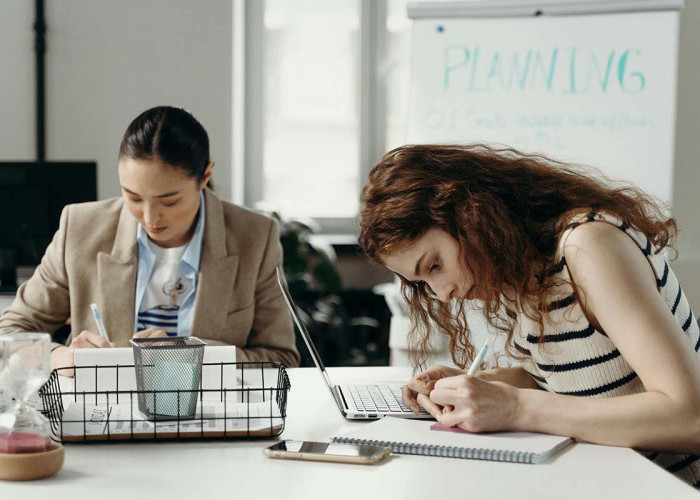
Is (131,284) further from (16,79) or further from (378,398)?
(16,79)

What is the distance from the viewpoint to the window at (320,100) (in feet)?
13.4

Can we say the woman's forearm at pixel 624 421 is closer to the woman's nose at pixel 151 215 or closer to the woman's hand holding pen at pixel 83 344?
the woman's hand holding pen at pixel 83 344

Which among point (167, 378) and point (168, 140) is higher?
point (168, 140)

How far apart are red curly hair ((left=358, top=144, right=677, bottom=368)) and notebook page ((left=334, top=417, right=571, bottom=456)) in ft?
0.74

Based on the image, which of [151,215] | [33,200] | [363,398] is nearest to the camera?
[363,398]

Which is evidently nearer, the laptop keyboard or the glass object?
the glass object

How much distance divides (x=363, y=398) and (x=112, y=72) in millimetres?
2528

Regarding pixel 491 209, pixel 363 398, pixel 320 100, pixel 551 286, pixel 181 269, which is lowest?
pixel 363 398

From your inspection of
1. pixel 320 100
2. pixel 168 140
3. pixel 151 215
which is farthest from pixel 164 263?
pixel 320 100

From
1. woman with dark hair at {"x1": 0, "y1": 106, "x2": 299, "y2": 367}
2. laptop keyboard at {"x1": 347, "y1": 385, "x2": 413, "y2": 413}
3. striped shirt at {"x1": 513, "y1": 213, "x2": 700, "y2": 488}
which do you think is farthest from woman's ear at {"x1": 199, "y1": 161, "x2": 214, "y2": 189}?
striped shirt at {"x1": 513, "y1": 213, "x2": 700, "y2": 488}

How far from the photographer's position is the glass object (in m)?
0.96

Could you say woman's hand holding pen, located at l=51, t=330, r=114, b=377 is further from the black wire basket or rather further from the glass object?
the glass object

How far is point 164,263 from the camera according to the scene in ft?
6.80

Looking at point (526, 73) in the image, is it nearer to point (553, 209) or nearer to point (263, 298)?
point (263, 298)
